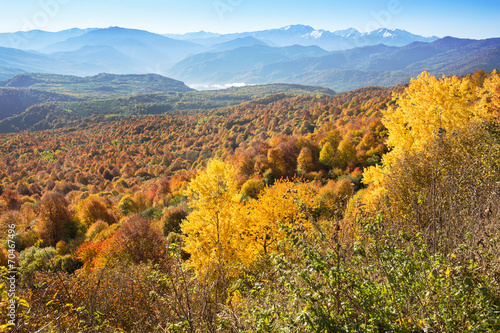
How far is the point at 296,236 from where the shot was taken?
13.7 ft

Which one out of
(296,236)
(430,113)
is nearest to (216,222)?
(296,236)

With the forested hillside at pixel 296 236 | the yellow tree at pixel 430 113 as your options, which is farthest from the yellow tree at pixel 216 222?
the yellow tree at pixel 430 113

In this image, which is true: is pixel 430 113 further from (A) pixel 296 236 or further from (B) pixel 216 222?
(A) pixel 296 236

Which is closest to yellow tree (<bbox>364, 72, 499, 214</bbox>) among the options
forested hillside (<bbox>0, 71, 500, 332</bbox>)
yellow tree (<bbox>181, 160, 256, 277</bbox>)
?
forested hillside (<bbox>0, 71, 500, 332</bbox>)

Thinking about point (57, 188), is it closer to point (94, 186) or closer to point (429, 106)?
point (94, 186)

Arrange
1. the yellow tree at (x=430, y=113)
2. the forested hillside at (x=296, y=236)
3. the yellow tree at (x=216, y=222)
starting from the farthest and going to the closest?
the yellow tree at (x=430, y=113) < the yellow tree at (x=216, y=222) < the forested hillside at (x=296, y=236)

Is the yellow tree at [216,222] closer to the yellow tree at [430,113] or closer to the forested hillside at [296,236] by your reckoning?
the forested hillside at [296,236]

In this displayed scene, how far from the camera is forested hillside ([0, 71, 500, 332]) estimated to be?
152 inches

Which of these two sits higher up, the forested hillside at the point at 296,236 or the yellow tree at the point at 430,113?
the yellow tree at the point at 430,113

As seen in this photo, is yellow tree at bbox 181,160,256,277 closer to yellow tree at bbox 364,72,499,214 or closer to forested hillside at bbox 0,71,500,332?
forested hillside at bbox 0,71,500,332

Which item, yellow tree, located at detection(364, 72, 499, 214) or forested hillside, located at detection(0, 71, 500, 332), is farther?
yellow tree, located at detection(364, 72, 499, 214)

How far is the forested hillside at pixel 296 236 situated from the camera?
3.87 m

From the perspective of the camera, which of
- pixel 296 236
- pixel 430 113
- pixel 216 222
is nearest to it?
pixel 296 236

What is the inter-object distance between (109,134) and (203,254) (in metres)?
160
